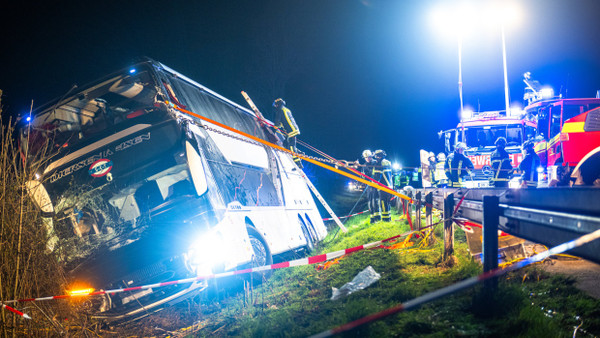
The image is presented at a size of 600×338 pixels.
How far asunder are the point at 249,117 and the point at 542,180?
7.65 metres

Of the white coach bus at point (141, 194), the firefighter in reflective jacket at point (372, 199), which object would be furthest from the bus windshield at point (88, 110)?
Result: the firefighter in reflective jacket at point (372, 199)

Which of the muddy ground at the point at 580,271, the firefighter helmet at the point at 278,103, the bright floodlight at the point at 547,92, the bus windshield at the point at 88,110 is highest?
the bright floodlight at the point at 547,92

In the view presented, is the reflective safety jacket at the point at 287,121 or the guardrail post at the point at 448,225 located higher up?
the reflective safety jacket at the point at 287,121

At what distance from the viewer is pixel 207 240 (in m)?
4.68

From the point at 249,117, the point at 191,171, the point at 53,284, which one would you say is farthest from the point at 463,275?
the point at 249,117

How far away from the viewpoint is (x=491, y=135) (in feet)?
47.0

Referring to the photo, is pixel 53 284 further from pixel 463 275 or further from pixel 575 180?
pixel 575 180

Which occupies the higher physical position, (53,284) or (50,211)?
(50,211)

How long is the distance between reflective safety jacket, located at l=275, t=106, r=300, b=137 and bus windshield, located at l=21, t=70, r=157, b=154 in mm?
3475

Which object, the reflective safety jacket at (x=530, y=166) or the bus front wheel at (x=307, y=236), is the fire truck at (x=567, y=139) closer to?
the reflective safety jacket at (x=530, y=166)

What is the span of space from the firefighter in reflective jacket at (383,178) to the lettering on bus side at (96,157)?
23.1 ft

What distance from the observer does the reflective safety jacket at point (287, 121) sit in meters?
8.88

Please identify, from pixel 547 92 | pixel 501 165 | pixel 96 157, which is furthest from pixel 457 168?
pixel 96 157

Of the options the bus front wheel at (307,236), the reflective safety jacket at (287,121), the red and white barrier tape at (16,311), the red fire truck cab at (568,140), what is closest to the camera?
the red and white barrier tape at (16,311)
